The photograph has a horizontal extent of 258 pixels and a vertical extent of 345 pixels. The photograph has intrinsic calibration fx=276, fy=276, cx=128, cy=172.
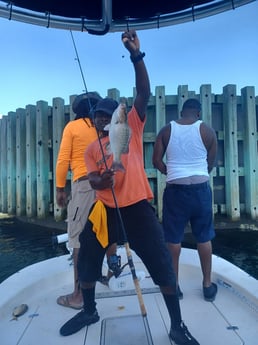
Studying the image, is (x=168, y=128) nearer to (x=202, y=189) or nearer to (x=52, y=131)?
(x=202, y=189)

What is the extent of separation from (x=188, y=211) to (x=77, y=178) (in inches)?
44.8

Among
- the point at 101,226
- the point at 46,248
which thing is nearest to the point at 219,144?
the point at 46,248

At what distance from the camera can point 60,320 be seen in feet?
7.97

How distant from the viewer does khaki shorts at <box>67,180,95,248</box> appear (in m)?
2.68

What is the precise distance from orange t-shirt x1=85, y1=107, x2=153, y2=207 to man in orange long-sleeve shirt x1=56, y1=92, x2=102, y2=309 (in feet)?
1.67

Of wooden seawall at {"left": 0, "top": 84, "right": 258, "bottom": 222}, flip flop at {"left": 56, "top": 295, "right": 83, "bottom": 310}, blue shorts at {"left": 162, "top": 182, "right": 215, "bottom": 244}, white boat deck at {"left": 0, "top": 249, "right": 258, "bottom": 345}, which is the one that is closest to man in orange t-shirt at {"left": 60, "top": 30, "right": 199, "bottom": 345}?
white boat deck at {"left": 0, "top": 249, "right": 258, "bottom": 345}

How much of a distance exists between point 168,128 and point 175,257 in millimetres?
1294

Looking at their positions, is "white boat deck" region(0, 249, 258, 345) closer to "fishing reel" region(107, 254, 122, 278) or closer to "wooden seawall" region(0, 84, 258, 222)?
"fishing reel" region(107, 254, 122, 278)

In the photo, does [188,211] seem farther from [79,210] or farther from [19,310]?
[19,310]

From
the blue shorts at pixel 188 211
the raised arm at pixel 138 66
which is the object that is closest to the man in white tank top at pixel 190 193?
the blue shorts at pixel 188 211

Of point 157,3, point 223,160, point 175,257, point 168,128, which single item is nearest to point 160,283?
point 175,257

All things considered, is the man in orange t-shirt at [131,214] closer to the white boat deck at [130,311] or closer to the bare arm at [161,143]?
the white boat deck at [130,311]

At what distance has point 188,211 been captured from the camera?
2.66 m

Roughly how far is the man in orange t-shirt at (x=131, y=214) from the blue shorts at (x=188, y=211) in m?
0.59
